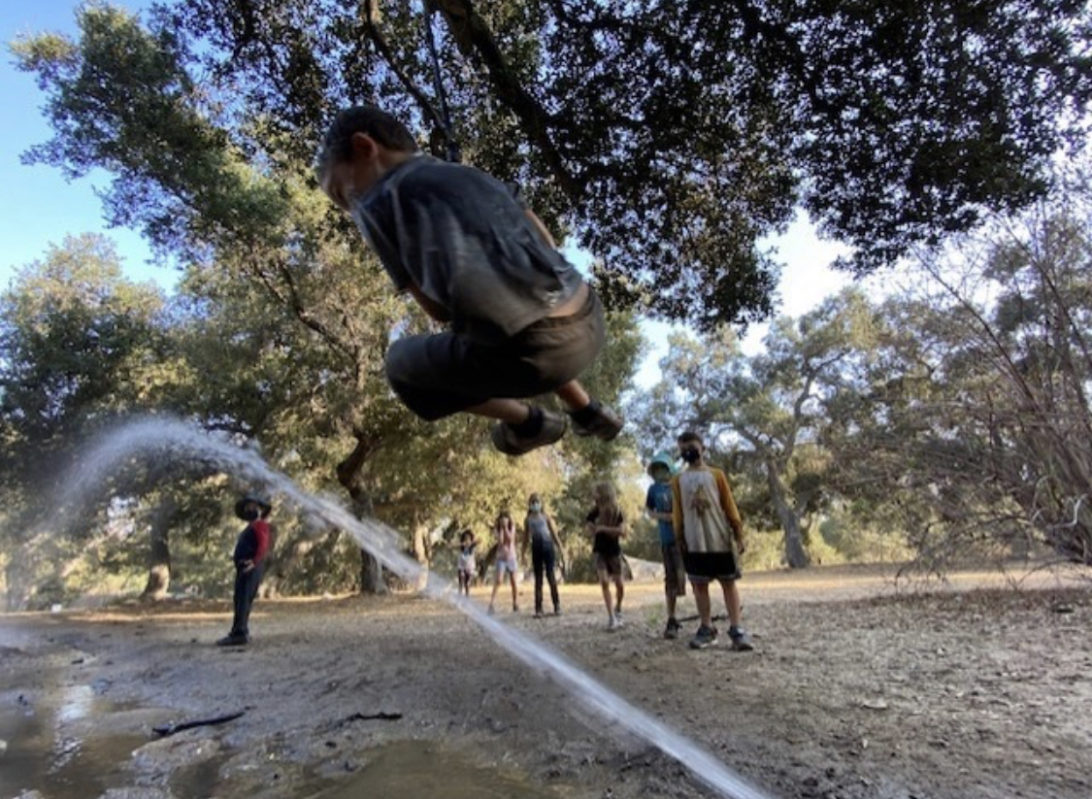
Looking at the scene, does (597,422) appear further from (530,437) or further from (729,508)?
(729,508)

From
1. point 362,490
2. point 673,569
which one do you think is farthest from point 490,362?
point 362,490

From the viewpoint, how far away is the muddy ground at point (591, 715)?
2.79 m

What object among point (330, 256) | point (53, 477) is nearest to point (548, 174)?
point (330, 256)

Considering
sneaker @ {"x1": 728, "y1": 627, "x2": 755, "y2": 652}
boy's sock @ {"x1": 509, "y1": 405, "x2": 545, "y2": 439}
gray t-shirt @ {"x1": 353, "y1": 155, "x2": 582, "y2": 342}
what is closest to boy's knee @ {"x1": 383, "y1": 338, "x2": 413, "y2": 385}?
gray t-shirt @ {"x1": 353, "y1": 155, "x2": 582, "y2": 342}

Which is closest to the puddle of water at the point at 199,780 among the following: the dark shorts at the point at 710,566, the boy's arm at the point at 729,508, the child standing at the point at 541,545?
the dark shorts at the point at 710,566

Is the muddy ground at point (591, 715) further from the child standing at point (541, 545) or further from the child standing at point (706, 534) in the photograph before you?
the child standing at point (541, 545)

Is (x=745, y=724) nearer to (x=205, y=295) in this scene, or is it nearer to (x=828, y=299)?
(x=205, y=295)

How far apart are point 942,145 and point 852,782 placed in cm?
475

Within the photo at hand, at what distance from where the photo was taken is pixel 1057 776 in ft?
8.60

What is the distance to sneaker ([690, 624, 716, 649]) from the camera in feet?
19.5

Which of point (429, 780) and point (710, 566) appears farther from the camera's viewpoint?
point (710, 566)

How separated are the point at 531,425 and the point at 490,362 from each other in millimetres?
791

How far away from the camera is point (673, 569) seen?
7156mm

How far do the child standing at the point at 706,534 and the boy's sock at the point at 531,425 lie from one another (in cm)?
350
